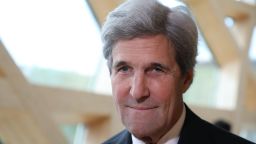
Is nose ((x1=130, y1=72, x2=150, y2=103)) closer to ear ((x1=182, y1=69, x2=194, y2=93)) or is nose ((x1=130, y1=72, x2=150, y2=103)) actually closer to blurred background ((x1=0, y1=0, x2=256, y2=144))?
ear ((x1=182, y1=69, x2=194, y2=93))

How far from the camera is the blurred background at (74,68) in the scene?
3432 millimetres

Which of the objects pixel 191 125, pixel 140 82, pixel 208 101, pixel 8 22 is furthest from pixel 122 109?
pixel 208 101

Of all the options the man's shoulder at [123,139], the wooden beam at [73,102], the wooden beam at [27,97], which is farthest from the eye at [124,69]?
the wooden beam at [73,102]

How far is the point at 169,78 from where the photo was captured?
1.23 meters

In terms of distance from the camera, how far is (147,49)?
120 cm

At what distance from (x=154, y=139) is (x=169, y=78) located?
18 cm

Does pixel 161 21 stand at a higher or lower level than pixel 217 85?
higher

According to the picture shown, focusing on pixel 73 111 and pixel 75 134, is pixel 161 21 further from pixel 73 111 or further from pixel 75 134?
pixel 75 134

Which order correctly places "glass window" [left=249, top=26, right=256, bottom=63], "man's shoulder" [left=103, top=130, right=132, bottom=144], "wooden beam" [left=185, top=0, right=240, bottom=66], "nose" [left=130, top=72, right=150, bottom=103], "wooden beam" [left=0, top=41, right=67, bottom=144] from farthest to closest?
1. "glass window" [left=249, top=26, right=256, bottom=63]
2. "wooden beam" [left=185, top=0, right=240, bottom=66]
3. "wooden beam" [left=0, top=41, right=67, bottom=144]
4. "man's shoulder" [left=103, top=130, right=132, bottom=144]
5. "nose" [left=130, top=72, right=150, bottom=103]

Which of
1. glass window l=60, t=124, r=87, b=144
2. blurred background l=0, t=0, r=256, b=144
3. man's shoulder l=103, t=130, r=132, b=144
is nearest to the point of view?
man's shoulder l=103, t=130, r=132, b=144

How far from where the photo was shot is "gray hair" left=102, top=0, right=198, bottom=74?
121 centimetres

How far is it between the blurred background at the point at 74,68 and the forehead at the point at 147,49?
185 centimetres

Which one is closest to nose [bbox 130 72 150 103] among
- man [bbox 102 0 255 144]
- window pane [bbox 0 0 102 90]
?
man [bbox 102 0 255 144]

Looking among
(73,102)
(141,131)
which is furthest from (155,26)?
(73,102)
